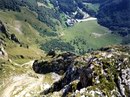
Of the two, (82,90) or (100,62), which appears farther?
(100,62)

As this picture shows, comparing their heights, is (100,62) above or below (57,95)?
above

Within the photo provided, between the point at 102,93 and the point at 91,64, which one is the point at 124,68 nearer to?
the point at 91,64

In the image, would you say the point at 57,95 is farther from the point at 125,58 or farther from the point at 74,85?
the point at 125,58

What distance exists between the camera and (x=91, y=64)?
118 metres

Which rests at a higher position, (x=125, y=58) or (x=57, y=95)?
(x=125, y=58)

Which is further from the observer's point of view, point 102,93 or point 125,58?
point 125,58

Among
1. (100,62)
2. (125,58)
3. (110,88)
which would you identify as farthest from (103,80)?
(125,58)

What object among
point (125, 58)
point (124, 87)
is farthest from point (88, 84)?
point (125, 58)

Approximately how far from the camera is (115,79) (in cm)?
11119

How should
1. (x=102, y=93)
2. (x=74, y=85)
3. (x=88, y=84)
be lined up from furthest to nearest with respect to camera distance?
(x=74, y=85) < (x=88, y=84) < (x=102, y=93)

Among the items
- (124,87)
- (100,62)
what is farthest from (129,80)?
(100,62)

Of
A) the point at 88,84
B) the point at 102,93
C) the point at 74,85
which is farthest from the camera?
the point at 74,85

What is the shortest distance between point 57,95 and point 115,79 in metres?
21.5

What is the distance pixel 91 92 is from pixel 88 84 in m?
6.80
